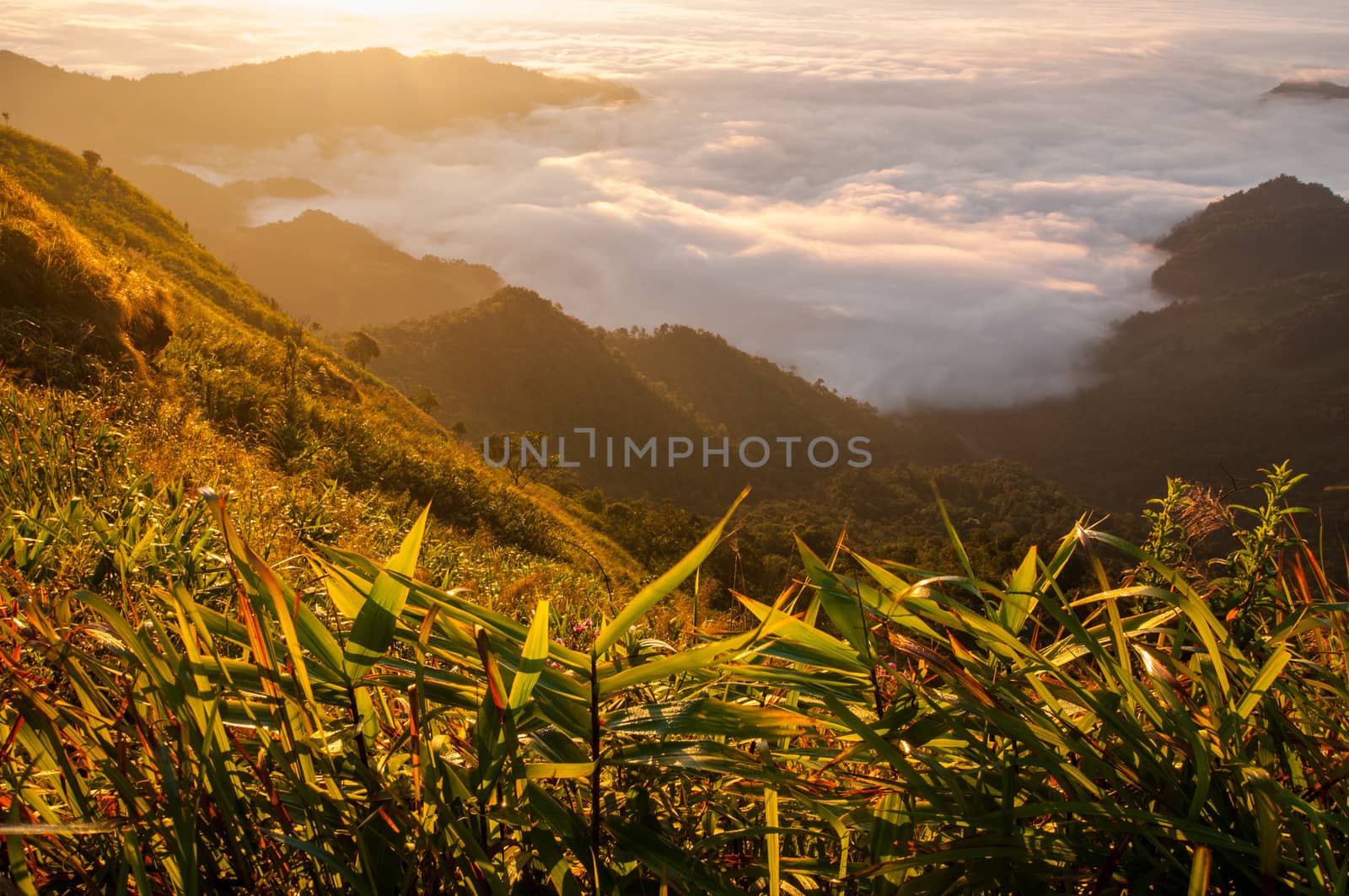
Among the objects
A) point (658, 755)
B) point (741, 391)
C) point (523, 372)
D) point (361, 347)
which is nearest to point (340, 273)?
point (523, 372)

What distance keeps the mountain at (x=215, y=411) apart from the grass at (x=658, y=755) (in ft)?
5.38

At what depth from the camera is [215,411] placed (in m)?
7.98

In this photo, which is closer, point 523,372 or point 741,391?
point 523,372

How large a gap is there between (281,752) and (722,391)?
420ft

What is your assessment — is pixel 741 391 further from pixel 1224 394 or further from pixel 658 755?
pixel 658 755

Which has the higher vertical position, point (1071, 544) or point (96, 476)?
point (1071, 544)

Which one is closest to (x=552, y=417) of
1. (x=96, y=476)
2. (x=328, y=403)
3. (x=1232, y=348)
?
(x=328, y=403)

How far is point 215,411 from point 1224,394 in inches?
6997

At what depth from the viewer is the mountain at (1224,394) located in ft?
449

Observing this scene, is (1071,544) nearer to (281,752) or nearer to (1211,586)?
(1211,586)

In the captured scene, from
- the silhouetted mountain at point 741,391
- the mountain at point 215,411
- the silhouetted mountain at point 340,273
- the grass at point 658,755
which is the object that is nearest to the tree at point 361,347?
the mountain at point 215,411

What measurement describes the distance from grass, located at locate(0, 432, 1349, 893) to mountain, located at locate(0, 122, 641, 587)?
1639mm

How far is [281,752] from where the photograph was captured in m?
1.00

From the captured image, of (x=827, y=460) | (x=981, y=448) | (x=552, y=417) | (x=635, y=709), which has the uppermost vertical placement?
(x=635, y=709)
